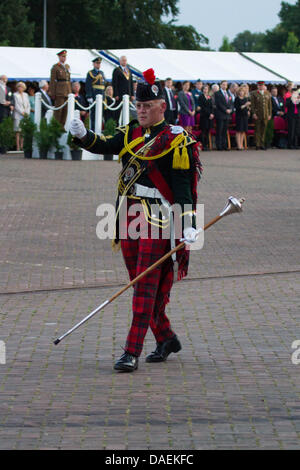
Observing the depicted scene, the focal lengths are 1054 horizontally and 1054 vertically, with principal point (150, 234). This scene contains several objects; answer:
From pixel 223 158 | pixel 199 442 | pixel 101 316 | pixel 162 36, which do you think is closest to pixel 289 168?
pixel 223 158

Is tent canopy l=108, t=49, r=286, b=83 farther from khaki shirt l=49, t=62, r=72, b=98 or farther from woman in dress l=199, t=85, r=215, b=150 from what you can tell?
khaki shirt l=49, t=62, r=72, b=98

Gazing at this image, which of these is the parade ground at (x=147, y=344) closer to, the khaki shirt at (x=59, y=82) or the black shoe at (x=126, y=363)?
the black shoe at (x=126, y=363)

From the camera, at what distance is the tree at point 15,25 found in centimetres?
5506

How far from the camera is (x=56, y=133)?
74.5ft

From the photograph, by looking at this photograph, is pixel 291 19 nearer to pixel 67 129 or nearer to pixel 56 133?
pixel 67 129

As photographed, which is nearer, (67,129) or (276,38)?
(67,129)

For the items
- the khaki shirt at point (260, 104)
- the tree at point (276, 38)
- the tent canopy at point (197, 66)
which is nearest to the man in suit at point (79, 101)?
the khaki shirt at point (260, 104)

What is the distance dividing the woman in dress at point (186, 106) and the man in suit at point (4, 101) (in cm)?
466

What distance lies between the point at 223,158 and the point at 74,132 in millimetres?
19110


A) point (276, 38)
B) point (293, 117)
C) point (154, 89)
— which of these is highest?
point (154, 89)

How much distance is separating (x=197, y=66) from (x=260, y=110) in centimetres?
350

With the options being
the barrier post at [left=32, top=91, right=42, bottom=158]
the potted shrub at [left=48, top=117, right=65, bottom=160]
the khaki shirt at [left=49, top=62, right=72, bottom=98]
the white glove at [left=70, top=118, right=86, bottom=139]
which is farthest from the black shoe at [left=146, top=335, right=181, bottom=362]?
the khaki shirt at [left=49, top=62, right=72, bottom=98]

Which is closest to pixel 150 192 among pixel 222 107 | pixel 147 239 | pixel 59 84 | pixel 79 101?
pixel 147 239

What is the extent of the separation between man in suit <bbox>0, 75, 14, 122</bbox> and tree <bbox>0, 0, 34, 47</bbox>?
1203 inches
